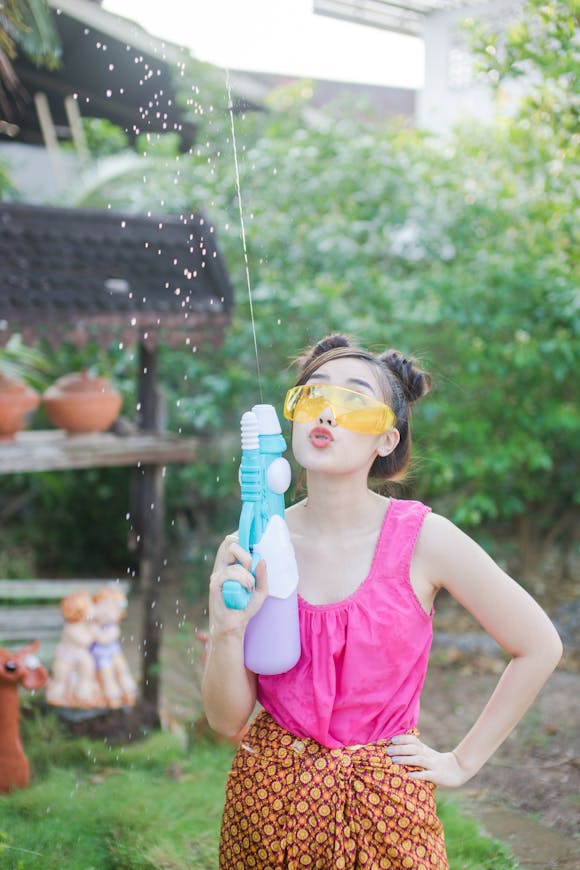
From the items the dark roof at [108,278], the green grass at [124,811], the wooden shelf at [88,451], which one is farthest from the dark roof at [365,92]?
the green grass at [124,811]

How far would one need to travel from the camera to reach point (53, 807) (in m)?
3.08

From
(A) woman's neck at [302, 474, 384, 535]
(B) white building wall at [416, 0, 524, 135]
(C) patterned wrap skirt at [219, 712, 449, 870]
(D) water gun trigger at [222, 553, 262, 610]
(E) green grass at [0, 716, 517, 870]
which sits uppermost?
(B) white building wall at [416, 0, 524, 135]

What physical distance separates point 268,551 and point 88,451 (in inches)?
106

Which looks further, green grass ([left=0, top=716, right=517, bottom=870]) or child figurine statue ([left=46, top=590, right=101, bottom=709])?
child figurine statue ([left=46, top=590, right=101, bottom=709])

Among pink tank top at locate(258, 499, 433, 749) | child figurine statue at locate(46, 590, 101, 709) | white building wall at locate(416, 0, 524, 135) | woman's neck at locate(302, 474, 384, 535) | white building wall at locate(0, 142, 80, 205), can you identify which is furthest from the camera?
white building wall at locate(0, 142, 80, 205)

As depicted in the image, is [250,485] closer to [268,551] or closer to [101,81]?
[268,551]

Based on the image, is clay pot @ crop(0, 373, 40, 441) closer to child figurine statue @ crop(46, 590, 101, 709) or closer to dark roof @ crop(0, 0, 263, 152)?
child figurine statue @ crop(46, 590, 101, 709)

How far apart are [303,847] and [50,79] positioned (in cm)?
444

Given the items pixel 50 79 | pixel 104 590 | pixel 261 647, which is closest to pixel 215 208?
pixel 50 79

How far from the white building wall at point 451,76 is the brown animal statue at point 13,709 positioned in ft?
18.3

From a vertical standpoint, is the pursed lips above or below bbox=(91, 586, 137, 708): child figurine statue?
above

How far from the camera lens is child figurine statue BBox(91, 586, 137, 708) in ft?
13.0

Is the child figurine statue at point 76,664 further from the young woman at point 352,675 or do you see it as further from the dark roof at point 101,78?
the dark roof at point 101,78

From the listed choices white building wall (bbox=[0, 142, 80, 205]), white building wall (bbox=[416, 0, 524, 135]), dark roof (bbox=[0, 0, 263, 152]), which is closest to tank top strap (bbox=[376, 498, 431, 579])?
dark roof (bbox=[0, 0, 263, 152])
